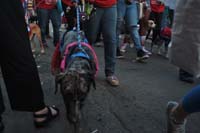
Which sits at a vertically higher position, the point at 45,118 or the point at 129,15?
the point at 129,15

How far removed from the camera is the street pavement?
3703 mm

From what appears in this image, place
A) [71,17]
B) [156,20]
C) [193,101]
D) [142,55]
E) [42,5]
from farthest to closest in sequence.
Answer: [156,20] → [42,5] → [142,55] → [71,17] → [193,101]

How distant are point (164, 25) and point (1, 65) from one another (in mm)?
5960

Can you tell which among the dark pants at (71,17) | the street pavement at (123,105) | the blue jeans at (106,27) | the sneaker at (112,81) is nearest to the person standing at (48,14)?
the street pavement at (123,105)

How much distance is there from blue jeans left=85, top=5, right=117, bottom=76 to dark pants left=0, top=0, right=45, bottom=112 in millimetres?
1845

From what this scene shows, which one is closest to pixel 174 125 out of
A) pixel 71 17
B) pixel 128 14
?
pixel 71 17

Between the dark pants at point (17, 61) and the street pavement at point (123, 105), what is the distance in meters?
0.42

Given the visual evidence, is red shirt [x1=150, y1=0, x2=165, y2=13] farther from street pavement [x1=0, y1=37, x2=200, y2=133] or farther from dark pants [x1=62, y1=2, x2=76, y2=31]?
dark pants [x1=62, y1=2, x2=76, y2=31]

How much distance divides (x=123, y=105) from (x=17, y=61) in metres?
1.60

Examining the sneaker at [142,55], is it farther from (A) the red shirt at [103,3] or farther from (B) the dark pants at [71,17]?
(A) the red shirt at [103,3]

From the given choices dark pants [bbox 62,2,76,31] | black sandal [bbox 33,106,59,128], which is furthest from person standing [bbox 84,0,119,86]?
black sandal [bbox 33,106,59,128]

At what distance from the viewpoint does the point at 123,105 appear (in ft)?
14.3

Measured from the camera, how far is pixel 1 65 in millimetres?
3189

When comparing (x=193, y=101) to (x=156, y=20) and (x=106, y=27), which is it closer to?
(x=106, y=27)
